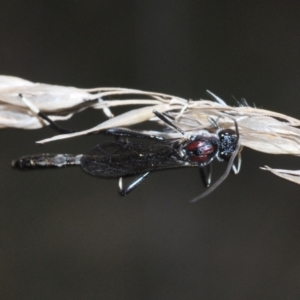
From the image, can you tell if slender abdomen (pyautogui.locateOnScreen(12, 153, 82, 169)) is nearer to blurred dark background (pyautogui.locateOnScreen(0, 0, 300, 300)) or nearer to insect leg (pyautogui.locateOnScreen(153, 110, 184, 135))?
insect leg (pyautogui.locateOnScreen(153, 110, 184, 135))

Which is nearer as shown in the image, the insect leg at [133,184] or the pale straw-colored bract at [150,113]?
the pale straw-colored bract at [150,113]

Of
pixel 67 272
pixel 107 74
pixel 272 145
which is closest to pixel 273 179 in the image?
pixel 107 74

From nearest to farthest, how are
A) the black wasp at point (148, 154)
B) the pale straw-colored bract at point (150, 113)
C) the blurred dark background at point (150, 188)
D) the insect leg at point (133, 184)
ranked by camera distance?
the pale straw-colored bract at point (150, 113) < the black wasp at point (148, 154) < the insect leg at point (133, 184) < the blurred dark background at point (150, 188)

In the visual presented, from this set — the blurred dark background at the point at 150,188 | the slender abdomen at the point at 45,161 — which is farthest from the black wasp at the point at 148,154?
the blurred dark background at the point at 150,188

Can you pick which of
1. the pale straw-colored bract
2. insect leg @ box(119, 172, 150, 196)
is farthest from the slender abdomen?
the pale straw-colored bract

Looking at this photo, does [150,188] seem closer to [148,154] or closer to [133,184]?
[133,184]

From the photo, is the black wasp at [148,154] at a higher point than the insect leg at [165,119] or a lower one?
lower

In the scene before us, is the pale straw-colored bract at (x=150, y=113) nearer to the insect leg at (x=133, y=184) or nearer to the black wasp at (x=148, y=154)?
the black wasp at (x=148, y=154)
